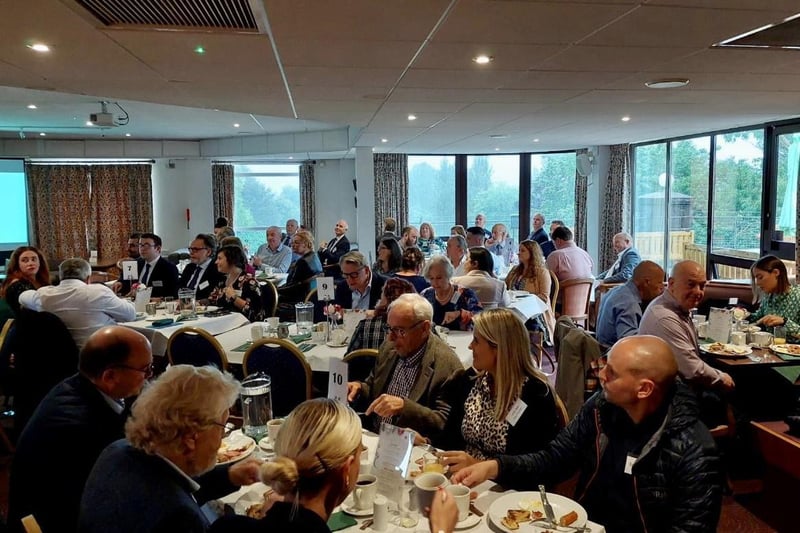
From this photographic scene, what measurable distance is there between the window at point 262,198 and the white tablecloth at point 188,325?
321 inches

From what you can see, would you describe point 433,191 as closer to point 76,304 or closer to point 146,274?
point 146,274

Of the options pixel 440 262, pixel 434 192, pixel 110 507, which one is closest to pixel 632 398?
pixel 110 507

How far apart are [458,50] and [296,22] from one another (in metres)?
1.01

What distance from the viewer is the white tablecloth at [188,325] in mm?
4465

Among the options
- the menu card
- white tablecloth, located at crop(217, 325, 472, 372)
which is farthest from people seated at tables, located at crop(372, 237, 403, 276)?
the menu card

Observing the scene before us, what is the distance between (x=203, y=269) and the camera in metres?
5.73

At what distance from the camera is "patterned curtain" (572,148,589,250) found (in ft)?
37.6

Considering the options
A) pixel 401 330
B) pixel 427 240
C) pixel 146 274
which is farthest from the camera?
pixel 427 240

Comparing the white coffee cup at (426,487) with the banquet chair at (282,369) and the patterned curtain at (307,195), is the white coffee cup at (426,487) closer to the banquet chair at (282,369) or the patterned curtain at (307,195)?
the banquet chair at (282,369)

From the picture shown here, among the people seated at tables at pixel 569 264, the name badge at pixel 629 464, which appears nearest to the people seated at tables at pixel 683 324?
the name badge at pixel 629 464

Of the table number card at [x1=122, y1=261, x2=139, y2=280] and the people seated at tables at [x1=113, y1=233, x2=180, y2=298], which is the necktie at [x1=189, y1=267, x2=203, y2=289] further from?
the table number card at [x1=122, y1=261, x2=139, y2=280]

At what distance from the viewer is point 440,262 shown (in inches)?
167

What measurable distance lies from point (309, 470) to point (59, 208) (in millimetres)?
12025

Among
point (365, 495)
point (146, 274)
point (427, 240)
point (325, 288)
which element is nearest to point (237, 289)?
point (325, 288)
